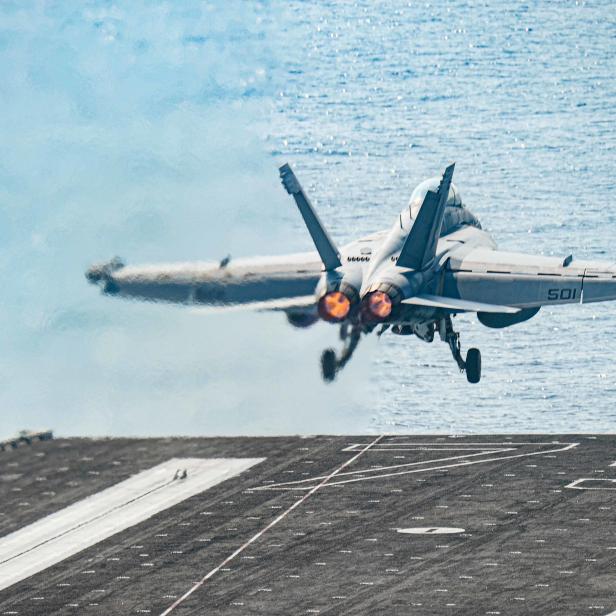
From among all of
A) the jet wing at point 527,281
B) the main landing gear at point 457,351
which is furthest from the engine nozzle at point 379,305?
the jet wing at point 527,281

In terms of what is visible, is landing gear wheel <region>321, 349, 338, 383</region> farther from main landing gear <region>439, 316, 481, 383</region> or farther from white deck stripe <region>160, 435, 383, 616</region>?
white deck stripe <region>160, 435, 383, 616</region>

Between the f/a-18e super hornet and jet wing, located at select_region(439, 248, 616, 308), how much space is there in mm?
56

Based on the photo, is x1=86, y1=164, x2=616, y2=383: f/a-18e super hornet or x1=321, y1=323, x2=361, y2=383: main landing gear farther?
x1=321, y1=323, x2=361, y2=383: main landing gear

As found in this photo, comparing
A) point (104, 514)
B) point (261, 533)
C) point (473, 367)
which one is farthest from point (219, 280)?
point (104, 514)

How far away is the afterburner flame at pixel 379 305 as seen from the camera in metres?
98.1

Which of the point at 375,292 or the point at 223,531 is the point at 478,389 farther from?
the point at 375,292

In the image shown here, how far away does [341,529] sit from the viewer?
388 feet

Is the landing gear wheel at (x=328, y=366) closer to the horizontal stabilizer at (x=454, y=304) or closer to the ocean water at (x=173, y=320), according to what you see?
the horizontal stabilizer at (x=454, y=304)

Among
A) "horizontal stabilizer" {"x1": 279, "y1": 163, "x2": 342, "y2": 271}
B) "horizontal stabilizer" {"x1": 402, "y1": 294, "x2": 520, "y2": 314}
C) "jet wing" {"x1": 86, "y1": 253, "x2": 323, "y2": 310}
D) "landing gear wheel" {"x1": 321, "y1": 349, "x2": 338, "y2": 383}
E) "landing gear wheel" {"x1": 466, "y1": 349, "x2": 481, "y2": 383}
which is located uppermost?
"horizontal stabilizer" {"x1": 279, "y1": 163, "x2": 342, "y2": 271}

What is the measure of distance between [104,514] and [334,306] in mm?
35404

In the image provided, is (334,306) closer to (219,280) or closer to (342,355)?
(342,355)

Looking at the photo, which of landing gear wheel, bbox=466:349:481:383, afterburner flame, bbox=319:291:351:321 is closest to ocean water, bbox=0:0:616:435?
landing gear wheel, bbox=466:349:481:383

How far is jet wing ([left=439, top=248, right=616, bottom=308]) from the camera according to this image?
107 metres

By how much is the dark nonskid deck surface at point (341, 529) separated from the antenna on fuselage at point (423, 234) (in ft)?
59.7
